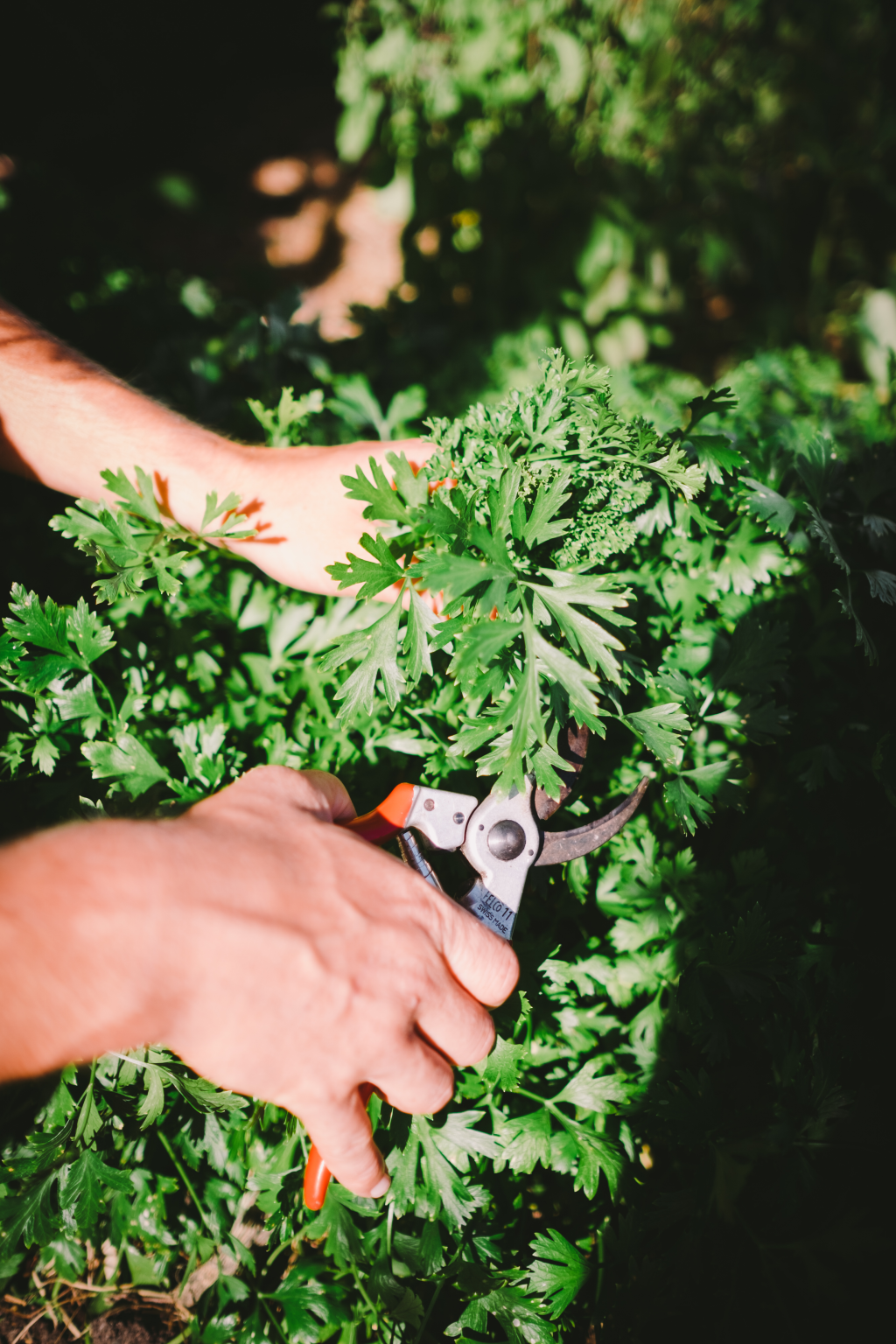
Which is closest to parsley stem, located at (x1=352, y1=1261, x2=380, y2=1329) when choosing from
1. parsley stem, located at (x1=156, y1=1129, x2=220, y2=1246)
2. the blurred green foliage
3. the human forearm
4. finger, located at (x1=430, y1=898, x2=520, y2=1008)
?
the blurred green foliage

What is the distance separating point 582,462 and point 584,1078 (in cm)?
128

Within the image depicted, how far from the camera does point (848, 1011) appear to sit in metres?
1.44

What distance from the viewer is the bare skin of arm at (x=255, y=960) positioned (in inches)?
35.8

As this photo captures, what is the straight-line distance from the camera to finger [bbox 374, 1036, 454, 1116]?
108cm

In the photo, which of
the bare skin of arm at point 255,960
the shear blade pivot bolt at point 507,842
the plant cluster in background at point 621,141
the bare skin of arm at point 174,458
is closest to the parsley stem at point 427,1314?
the bare skin of arm at point 255,960

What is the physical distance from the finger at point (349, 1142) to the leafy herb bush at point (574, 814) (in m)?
0.23

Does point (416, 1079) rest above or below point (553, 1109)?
above

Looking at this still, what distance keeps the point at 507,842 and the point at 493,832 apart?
0.03 m

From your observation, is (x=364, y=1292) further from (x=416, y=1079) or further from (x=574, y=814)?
(x=574, y=814)

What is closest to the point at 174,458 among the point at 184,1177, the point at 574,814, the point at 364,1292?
the point at 574,814

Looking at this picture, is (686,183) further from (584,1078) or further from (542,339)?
(584,1078)

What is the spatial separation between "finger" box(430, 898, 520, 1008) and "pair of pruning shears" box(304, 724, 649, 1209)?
0.12 metres

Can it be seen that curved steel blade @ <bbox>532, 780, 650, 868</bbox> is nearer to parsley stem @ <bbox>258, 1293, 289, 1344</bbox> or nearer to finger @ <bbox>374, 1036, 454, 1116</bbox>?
finger @ <bbox>374, 1036, 454, 1116</bbox>

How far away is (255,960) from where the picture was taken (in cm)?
96
